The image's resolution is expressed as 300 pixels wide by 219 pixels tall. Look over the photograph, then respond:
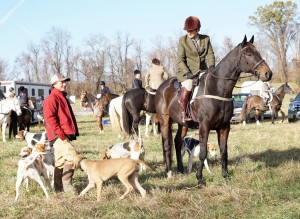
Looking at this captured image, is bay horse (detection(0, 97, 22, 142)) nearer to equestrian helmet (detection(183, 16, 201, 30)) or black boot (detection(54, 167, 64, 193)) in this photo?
black boot (detection(54, 167, 64, 193))

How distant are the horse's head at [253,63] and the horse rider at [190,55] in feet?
2.72

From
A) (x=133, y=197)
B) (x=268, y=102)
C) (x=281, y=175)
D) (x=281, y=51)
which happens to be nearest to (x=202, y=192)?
(x=133, y=197)

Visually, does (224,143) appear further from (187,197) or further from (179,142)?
(187,197)

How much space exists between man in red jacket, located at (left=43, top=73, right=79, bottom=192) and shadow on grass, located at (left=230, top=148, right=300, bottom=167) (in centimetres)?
419

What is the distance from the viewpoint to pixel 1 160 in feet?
35.5

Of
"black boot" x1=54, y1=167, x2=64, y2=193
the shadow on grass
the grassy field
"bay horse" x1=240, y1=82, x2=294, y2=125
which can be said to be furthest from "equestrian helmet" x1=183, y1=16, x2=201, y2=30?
"bay horse" x1=240, y1=82, x2=294, y2=125

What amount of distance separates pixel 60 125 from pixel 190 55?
3.02 m

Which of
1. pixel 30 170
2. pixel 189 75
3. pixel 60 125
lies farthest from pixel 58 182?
pixel 189 75

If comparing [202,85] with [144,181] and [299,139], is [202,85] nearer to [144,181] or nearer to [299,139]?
[144,181]

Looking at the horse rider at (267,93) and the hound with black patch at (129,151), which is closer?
the hound with black patch at (129,151)

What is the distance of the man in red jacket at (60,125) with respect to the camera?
21.4 ft

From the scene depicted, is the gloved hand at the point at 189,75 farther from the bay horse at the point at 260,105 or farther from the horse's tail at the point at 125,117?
the bay horse at the point at 260,105

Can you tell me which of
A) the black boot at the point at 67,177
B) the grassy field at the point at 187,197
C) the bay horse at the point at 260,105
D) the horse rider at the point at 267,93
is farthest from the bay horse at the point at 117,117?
the horse rider at the point at 267,93

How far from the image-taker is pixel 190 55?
823 cm
